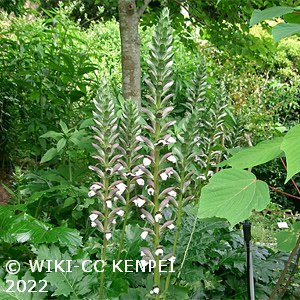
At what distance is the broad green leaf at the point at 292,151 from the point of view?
893 mm

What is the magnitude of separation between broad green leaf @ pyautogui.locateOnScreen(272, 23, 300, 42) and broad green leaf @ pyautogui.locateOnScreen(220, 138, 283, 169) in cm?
25

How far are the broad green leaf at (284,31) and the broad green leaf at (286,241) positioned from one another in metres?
0.74

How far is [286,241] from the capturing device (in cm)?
157

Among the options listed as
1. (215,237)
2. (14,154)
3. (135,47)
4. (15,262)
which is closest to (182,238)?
(215,237)

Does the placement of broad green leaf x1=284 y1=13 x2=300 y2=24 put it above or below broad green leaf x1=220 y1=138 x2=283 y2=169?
above

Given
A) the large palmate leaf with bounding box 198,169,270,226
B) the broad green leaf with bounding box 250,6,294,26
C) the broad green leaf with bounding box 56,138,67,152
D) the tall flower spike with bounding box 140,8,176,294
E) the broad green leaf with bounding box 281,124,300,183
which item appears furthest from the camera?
the broad green leaf with bounding box 56,138,67,152

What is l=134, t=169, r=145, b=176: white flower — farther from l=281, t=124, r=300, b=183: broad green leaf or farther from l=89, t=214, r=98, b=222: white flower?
l=281, t=124, r=300, b=183: broad green leaf

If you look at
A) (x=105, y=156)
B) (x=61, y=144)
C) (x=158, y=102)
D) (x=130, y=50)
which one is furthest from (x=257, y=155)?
(x=130, y=50)

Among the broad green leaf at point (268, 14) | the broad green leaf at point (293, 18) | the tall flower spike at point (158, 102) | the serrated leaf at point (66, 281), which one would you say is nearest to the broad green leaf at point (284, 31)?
the broad green leaf at point (268, 14)

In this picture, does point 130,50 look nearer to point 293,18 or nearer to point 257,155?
point 293,18

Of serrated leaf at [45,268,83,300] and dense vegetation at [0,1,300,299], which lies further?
serrated leaf at [45,268,83,300]

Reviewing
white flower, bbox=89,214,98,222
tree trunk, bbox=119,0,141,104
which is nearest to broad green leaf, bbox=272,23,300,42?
white flower, bbox=89,214,98,222

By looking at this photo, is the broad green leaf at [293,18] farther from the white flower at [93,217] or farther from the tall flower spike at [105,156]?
the white flower at [93,217]

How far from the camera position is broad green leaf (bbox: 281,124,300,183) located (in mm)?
893
